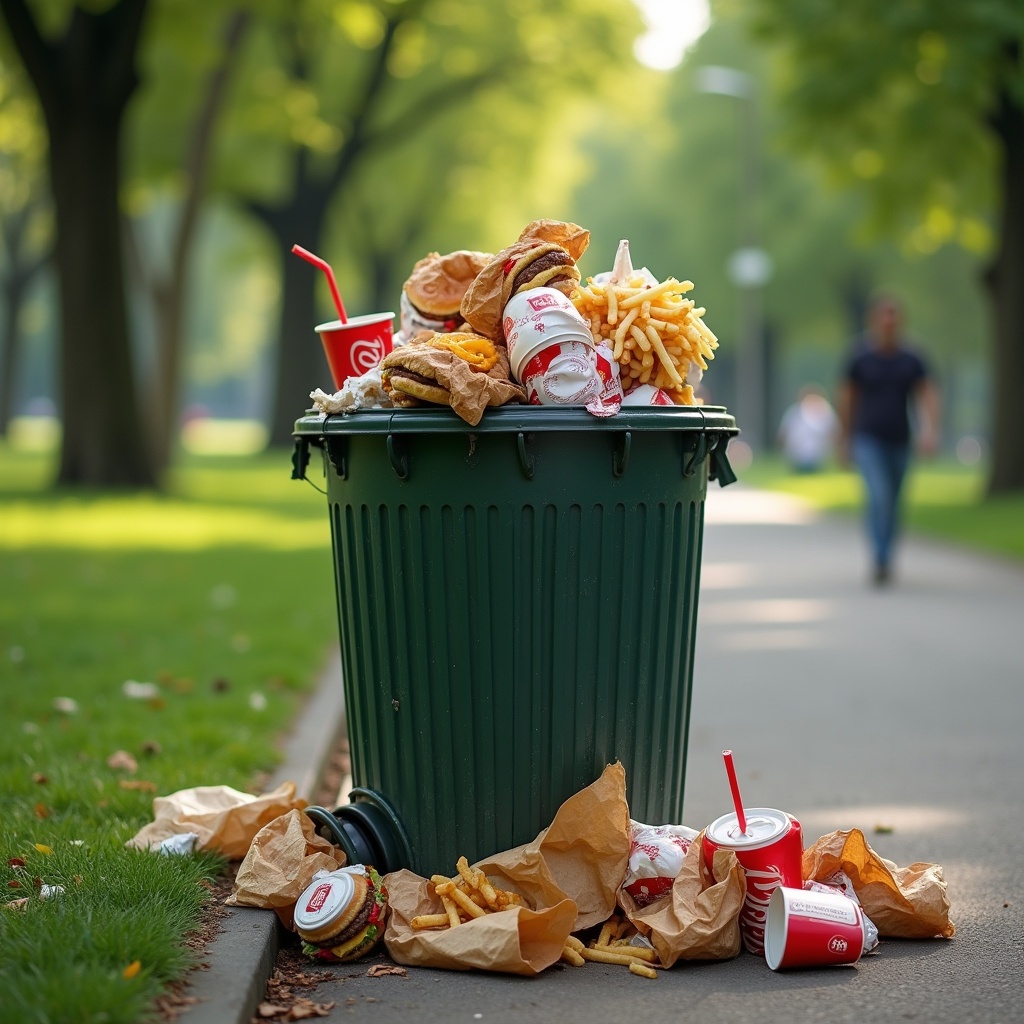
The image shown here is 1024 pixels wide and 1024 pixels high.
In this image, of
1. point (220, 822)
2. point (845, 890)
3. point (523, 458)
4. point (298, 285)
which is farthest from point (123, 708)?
point (298, 285)

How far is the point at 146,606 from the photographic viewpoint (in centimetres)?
945

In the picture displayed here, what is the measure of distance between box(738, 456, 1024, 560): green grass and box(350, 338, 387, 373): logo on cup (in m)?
10.6

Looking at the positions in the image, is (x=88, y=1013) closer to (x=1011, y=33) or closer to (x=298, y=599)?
(x=298, y=599)

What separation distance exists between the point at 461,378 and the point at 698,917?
1.37 m

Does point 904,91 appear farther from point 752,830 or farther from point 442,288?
point 752,830

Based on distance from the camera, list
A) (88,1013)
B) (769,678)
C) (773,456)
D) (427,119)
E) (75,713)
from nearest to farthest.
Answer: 1. (88,1013)
2. (75,713)
3. (769,678)
4. (427,119)
5. (773,456)

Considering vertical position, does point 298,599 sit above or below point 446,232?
below

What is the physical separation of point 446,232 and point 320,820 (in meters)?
36.1

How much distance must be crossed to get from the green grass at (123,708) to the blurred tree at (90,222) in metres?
2.73

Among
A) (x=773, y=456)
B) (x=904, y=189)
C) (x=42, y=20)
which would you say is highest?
(x=42, y=20)

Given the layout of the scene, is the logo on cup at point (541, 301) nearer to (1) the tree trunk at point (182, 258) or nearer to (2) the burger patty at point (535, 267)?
(2) the burger patty at point (535, 267)

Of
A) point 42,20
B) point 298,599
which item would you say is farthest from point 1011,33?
point 42,20

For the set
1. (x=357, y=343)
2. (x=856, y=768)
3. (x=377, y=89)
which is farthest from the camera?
(x=377, y=89)

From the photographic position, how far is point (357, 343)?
421 centimetres
